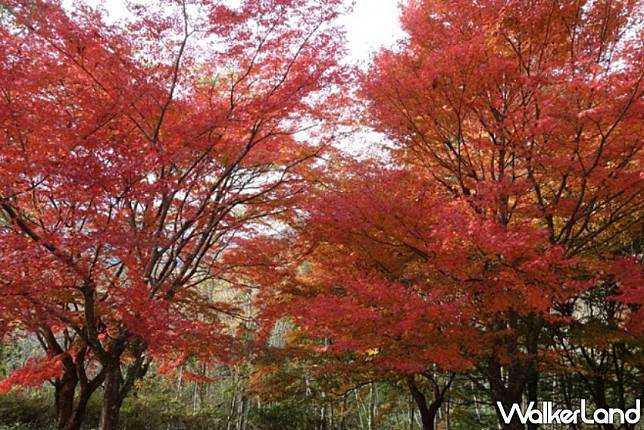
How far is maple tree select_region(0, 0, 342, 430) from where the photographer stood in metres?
5.94

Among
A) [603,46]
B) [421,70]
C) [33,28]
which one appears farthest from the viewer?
[421,70]

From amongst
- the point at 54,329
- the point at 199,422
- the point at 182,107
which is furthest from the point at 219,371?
the point at 182,107

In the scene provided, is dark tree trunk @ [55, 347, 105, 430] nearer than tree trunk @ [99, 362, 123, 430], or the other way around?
tree trunk @ [99, 362, 123, 430]

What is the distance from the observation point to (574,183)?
28.2 feet

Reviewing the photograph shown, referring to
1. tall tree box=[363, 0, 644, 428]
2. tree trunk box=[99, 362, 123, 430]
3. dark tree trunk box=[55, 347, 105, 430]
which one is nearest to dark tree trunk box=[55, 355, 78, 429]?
dark tree trunk box=[55, 347, 105, 430]

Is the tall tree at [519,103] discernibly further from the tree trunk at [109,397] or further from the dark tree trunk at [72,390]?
the dark tree trunk at [72,390]

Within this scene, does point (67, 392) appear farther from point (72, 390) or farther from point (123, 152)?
point (123, 152)

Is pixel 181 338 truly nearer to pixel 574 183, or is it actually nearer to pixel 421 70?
pixel 421 70

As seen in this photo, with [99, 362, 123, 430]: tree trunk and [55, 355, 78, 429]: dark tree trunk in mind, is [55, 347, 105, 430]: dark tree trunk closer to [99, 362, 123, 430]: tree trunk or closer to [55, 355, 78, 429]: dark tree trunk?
[55, 355, 78, 429]: dark tree trunk

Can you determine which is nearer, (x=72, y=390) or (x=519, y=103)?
(x=519, y=103)

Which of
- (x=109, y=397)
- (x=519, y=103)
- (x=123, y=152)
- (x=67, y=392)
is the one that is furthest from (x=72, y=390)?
(x=519, y=103)

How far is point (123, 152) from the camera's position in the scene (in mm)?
6438

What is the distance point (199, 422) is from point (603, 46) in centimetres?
1999

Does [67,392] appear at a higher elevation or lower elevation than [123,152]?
lower
